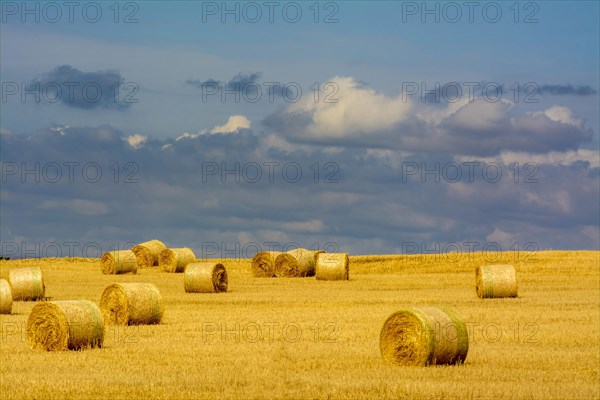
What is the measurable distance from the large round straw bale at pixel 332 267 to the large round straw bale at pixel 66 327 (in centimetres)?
2611

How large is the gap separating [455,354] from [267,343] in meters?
4.37

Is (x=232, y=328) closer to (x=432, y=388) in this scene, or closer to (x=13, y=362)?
(x=13, y=362)

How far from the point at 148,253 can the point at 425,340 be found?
3835cm

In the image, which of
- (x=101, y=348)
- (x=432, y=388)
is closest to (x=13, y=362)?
(x=101, y=348)

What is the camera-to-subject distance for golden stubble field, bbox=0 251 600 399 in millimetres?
14469

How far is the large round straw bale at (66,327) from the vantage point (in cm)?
1978

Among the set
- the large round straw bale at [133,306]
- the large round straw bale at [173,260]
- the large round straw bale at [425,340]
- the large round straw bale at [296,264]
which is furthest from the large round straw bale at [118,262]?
the large round straw bale at [425,340]

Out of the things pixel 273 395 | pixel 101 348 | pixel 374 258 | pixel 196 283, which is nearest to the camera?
pixel 273 395

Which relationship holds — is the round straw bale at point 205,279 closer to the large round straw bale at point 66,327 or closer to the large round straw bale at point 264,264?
the large round straw bale at point 264,264

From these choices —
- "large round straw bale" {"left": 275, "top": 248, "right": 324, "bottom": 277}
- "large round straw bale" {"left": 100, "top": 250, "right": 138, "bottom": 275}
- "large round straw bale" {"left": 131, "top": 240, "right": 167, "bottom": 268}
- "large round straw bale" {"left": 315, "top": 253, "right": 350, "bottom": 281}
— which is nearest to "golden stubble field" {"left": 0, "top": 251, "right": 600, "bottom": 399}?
"large round straw bale" {"left": 315, "top": 253, "right": 350, "bottom": 281}

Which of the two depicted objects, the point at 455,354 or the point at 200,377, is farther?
the point at 455,354

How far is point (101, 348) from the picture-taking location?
65.1 ft

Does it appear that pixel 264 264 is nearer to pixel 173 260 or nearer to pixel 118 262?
pixel 173 260

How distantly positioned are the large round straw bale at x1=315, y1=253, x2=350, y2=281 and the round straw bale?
8.94 metres
